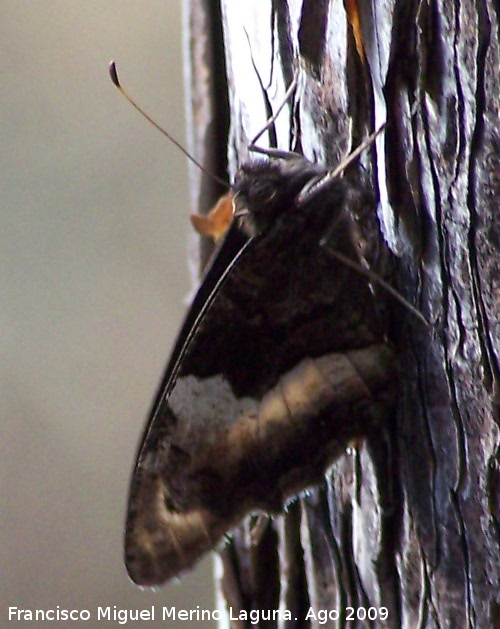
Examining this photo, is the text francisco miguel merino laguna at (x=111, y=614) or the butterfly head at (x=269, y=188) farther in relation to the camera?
the text francisco miguel merino laguna at (x=111, y=614)

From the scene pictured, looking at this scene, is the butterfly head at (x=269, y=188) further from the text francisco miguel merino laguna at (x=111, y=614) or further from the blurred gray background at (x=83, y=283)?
the text francisco miguel merino laguna at (x=111, y=614)

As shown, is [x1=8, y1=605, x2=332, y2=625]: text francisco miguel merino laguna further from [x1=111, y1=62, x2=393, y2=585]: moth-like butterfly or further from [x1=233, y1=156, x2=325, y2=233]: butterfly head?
[x1=233, y1=156, x2=325, y2=233]: butterfly head

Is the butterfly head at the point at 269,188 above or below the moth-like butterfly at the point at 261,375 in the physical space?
above

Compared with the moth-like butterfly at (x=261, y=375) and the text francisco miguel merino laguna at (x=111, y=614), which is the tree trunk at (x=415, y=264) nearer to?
the moth-like butterfly at (x=261, y=375)

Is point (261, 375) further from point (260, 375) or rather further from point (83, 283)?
point (83, 283)

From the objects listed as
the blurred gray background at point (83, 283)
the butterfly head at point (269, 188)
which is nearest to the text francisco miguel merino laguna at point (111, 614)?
the blurred gray background at point (83, 283)

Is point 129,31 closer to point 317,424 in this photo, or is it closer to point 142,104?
point 142,104
